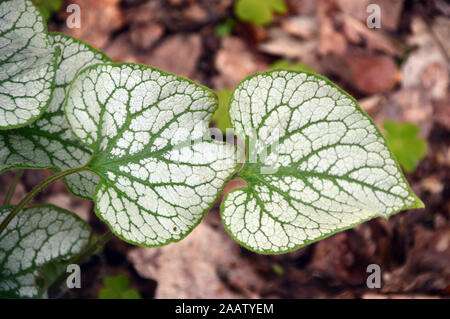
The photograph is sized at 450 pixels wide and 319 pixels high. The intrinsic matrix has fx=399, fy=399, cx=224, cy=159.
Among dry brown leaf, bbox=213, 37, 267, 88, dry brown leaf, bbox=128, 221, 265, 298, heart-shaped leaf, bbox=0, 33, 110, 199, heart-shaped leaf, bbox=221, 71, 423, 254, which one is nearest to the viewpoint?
heart-shaped leaf, bbox=221, 71, 423, 254

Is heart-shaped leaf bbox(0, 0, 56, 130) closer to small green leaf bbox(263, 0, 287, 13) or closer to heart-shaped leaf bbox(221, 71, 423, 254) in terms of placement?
heart-shaped leaf bbox(221, 71, 423, 254)

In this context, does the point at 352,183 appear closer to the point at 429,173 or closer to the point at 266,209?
the point at 266,209

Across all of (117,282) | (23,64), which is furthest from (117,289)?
(23,64)

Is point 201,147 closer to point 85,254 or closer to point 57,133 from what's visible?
point 57,133

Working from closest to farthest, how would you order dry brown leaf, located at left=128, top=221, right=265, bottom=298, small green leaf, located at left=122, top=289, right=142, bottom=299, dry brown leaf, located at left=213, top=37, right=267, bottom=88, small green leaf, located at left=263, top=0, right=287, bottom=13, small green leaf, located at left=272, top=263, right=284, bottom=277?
small green leaf, located at left=122, top=289, right=142, bottom=299
dry brown leaf, located at left=128, top=221, right=265, bottom=298
small green leaf, located at left=272, top=263, right=284, bottom=277
dry brown leaf, located at left=213, top=37, right=267, bottom=88
small green leaf, located at left=263, top=0, right=287, bottom=13

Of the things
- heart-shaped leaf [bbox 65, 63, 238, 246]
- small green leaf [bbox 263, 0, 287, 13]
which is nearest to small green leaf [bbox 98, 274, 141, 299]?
heart-shaped leaf [bbox 65, 63, 238, 246]

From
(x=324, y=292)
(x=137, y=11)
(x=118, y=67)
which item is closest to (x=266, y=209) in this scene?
(x=118, y=67)
